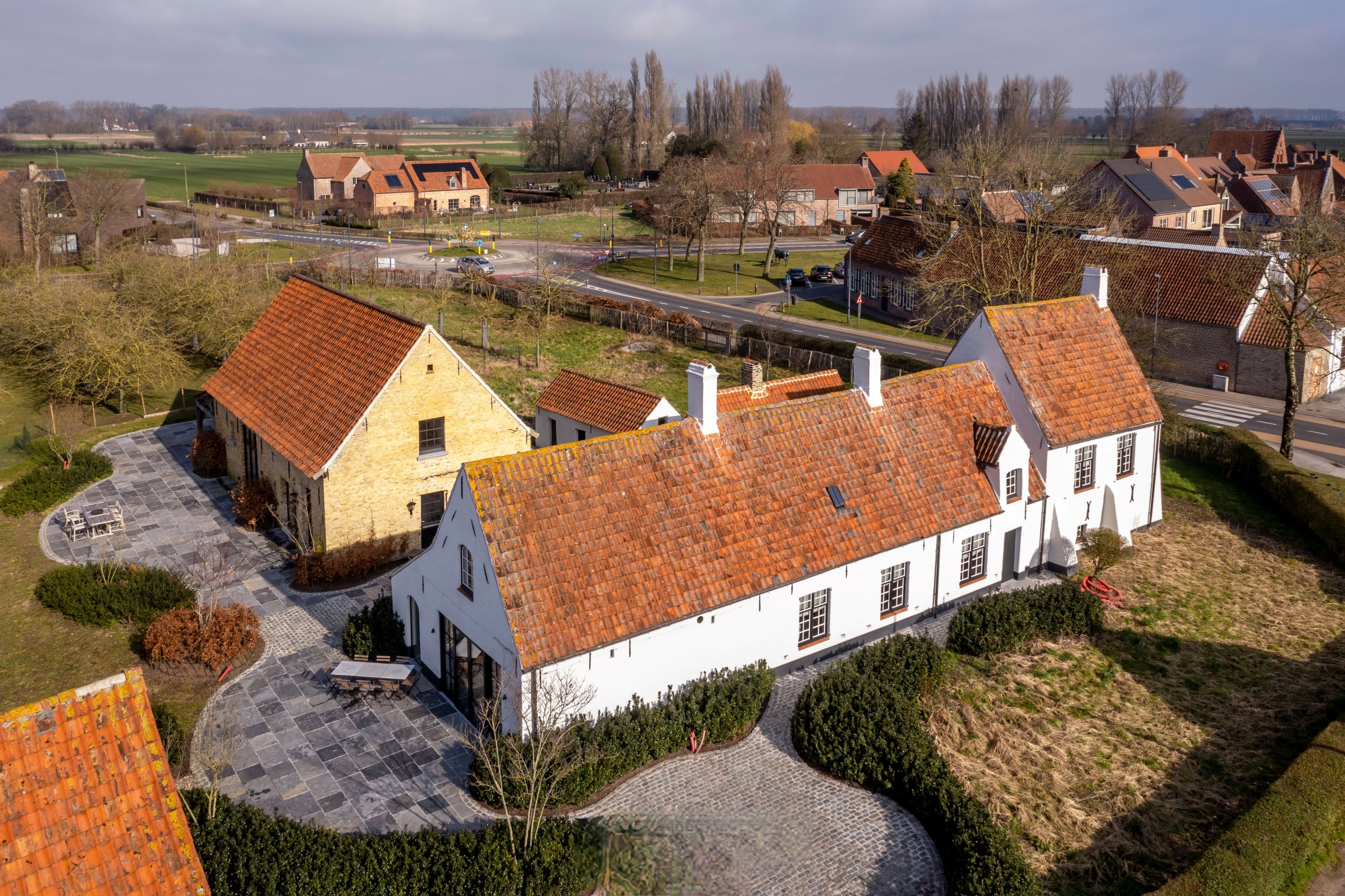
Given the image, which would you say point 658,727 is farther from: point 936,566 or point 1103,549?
point 1103,549

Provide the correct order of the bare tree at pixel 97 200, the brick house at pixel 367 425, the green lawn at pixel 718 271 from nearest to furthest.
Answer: the brick house at pixel 367 425
the green lawn at pixel 718 271
the bare tree at pixel 97 200

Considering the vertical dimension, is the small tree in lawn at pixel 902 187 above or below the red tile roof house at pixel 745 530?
above

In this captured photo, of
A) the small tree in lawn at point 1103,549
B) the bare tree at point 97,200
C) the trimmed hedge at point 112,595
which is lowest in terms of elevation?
the trimmed hedge at point 112,595

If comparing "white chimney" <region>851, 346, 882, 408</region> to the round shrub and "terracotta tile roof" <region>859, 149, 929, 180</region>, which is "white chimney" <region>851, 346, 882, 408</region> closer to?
the round shrub

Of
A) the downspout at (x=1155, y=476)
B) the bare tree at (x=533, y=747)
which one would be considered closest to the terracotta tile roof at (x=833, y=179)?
the downspout at (x=1155, y=476)

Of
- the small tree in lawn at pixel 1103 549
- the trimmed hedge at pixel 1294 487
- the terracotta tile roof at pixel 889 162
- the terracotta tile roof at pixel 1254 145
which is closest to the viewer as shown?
the small tree in lawn at pixel 1103 549

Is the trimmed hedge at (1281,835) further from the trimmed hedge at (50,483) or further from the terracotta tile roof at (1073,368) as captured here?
the trimmed hedge at (50,483)

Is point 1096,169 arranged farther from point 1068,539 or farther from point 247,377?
point 247,377

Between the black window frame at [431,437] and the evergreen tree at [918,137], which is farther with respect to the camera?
the evergreen tree at [918,137]
